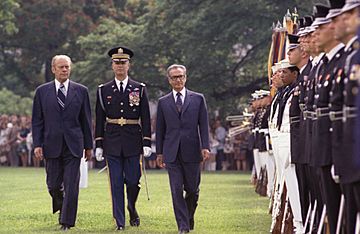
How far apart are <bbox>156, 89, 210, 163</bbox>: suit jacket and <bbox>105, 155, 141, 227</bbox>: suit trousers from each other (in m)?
0.69

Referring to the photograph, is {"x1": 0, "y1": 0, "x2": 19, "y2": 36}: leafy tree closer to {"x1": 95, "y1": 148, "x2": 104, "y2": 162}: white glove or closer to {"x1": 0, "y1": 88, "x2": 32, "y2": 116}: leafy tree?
{"x1": 0, "y1": 88, "x2": 32, "y2": 116}: leafy tree

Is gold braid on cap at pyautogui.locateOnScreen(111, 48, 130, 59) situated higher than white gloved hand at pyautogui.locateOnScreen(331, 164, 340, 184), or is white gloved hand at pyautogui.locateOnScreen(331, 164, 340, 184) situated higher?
gold braid on cap at pyautogui.locateOnScreen(111, 48, 130, 59)

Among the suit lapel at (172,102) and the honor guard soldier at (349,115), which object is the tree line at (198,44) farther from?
the honor guard soldier at (349,115)

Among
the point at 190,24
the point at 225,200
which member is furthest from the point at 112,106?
the point at 190,24

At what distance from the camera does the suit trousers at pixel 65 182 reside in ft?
45.3

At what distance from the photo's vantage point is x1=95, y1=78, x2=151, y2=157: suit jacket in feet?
46.4

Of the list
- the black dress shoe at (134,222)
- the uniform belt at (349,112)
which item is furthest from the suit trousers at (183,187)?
the uniform belt at (349,112)

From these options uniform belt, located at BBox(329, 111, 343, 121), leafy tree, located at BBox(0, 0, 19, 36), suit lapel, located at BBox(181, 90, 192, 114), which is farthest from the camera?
leafy tree, located at BBox(0, 0, 19, 36)

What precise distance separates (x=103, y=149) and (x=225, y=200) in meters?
5.93

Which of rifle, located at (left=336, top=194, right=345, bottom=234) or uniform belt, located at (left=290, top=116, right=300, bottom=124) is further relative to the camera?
uniform belt, located at (left=290, top=116, right=300, bottom=124)

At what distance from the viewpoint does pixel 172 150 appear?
44.2 feet

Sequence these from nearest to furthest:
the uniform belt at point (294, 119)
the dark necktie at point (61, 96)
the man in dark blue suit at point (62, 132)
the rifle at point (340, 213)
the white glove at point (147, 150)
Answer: the rifle at point (340, 213) → the uniform belt at point (294, 119) → the man in dark blue suit at point (62, 132) → the white glove at point (147, 150) → the dark necktie at point (61, 96)

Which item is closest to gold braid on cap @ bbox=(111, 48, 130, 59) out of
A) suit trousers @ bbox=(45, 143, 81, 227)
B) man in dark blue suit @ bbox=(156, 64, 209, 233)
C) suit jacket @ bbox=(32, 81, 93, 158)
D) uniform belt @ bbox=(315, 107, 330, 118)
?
suit jacket @ bbox=(32, 81, 93, 158)

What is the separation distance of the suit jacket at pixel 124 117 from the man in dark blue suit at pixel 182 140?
1.79ft
